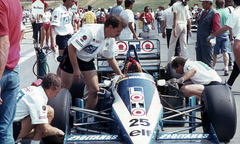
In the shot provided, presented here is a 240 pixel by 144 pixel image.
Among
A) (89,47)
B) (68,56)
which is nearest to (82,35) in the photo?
(89,47)

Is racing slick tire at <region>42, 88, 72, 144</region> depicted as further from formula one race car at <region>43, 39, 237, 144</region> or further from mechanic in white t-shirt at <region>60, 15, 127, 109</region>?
mechanic in white t-shirt at <region>60, 15, 127, 109</region>

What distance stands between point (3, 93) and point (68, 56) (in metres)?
1.95

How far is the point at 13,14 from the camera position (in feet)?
9.32

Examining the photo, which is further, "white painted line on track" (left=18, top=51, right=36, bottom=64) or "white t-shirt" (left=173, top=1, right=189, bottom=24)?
"white painted line on track" (left=18, top=51, right=36, bottom=64)

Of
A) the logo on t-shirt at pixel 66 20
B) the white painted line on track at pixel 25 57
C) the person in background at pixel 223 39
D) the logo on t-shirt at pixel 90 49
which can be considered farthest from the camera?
the white painted line on track at pixel 25 57

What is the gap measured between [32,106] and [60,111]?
0.42 meters

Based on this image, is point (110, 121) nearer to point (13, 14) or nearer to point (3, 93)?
point (3, 93)

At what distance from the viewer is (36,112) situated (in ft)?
12.1

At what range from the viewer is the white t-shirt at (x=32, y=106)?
3.70 m

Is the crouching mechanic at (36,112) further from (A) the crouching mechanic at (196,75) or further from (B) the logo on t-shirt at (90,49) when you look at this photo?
(A) the crouching mechanic at (196,75)

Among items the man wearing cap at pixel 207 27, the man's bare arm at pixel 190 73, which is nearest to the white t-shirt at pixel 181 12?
the man wearing cap at pixel 207 27

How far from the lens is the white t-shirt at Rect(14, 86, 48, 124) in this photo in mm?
3700

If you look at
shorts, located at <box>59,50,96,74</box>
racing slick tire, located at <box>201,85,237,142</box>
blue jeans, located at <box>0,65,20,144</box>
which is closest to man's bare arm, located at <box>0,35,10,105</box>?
blue jeans, located at <box>0,65,20,144</box>

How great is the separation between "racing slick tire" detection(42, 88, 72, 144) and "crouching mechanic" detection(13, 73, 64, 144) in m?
0.07
